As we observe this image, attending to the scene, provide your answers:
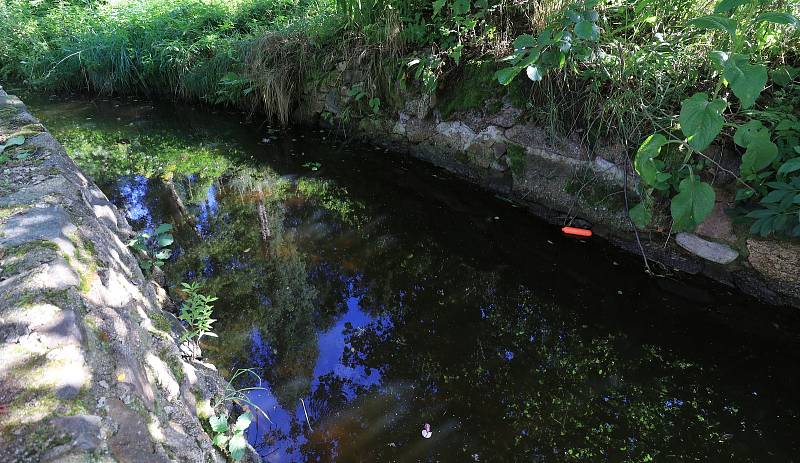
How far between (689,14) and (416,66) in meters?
2.12

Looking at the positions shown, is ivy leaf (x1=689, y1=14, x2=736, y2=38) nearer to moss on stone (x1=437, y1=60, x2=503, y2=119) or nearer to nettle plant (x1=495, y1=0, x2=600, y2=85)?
nettle plant (x1=495, y1=0, x2=600, y2=85)

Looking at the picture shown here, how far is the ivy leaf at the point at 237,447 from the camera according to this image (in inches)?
63.4

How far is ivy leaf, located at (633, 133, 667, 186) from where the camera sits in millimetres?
2670

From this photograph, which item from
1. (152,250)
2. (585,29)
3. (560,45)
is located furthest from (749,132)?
(152,250)

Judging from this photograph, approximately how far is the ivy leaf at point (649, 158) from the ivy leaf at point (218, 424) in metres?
2.49

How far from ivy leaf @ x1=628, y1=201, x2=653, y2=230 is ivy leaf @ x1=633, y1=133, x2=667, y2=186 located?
196 mm

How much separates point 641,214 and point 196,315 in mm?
2672

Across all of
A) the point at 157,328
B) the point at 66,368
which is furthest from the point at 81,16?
the point at 66,368

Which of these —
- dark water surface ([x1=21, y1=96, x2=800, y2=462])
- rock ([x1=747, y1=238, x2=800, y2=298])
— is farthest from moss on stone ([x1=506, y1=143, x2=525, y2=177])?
rock ([x1=747, y1=238, x2=800, y2=298])

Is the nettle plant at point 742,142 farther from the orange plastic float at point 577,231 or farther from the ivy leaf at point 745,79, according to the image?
the orange plastic float at point 577,231

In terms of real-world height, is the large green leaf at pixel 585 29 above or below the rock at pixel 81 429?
above

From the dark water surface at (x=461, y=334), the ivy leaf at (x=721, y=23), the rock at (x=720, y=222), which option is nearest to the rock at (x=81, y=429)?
the dark water surface at (x=461, y=334)

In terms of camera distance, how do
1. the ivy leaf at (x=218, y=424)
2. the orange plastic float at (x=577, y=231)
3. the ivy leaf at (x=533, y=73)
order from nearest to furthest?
1. the ivy leaf at (x=218, y=424)
2. the ivy leaf at (x=533, y=73)
3. the orange plastic float at (x=577, y=231)

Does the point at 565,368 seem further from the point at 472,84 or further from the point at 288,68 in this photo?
the point at 288,68
